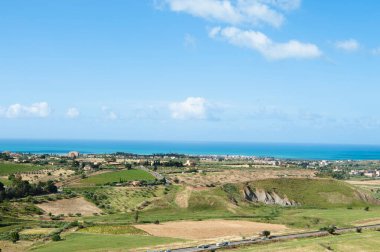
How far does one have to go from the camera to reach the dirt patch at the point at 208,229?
271 feet

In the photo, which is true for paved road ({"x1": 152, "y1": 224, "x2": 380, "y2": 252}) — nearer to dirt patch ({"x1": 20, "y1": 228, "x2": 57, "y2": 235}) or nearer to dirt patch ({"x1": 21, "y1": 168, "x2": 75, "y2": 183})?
dirt patch ({"x1": 20, "y1": 228, "x2": 57, "y2": 235})

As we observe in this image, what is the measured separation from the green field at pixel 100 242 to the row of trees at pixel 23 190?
46518 millimetres

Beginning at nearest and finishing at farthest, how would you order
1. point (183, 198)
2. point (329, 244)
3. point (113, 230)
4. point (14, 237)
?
point (14, 237)
point (329, 244)
point (113, 230)
point (183, 198)

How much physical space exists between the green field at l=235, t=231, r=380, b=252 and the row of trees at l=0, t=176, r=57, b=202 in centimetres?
7254

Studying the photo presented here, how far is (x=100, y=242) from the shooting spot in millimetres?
71875

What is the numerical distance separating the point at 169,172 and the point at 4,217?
91085mm

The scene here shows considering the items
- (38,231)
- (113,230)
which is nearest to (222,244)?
(113,230)

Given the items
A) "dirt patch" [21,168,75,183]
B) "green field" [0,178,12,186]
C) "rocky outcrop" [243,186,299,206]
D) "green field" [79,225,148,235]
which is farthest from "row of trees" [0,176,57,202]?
"rocky outcrop" [243,186,299,206]

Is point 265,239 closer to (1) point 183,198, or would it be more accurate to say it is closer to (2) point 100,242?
(2) point 100,242

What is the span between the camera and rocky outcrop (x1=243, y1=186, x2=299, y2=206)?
141 meters

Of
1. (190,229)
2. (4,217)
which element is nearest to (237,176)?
(190,229)

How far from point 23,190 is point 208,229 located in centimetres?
5795

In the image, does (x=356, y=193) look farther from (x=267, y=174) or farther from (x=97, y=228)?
(x=97, y=228)

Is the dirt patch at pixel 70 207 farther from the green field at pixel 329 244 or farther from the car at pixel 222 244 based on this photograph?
the green field at pixel 329 244
